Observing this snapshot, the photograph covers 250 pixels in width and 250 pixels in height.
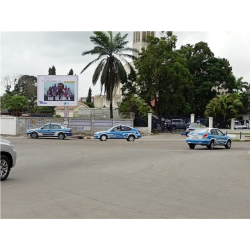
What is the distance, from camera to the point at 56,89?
44.2 meters

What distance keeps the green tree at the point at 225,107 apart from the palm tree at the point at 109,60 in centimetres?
1347

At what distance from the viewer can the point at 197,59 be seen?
202 ft

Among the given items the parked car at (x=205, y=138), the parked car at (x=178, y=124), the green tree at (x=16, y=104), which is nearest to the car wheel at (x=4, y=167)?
the parked car at (x=205, y=138)

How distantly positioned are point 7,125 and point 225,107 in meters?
28.0

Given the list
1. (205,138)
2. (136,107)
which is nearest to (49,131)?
(205,138)

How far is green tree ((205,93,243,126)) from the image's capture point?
2073 inches

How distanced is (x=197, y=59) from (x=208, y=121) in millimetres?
12487

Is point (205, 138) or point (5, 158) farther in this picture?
point (205, 138)

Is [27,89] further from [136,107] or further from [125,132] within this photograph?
[125,132]

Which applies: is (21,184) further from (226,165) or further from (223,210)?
(226,165)

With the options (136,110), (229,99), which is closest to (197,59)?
(229,99)

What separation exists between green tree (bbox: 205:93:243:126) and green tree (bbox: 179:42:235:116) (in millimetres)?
6402

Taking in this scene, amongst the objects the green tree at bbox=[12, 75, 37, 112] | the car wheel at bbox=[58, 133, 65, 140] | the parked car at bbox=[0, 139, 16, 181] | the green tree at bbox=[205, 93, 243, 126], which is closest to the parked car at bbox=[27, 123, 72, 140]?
the car wheel at bbox=[58, 133, 65, 140]

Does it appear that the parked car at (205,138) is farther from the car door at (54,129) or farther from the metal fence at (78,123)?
the metal fence at (78,123)
